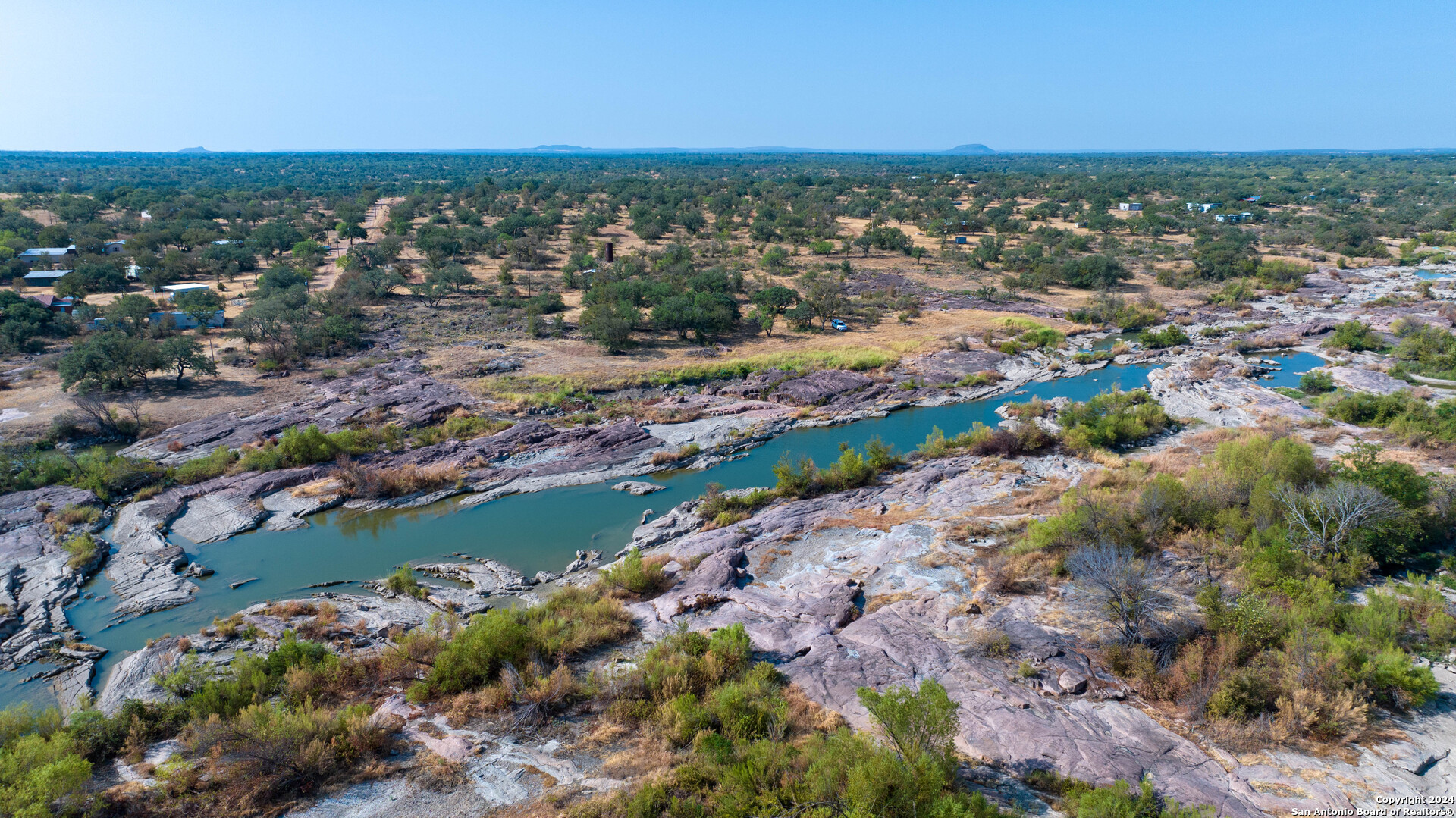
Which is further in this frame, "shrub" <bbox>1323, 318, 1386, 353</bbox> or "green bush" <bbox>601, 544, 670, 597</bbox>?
"shrub" <bbox>1323, 318, 1386, 353</bbox>

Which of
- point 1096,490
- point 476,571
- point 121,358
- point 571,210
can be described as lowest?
point 476,571

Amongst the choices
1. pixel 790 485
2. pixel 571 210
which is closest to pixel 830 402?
pixel 790 485

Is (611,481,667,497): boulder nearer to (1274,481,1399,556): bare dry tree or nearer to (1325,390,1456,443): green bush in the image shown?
(1274,481,1399,556): bare dry tree

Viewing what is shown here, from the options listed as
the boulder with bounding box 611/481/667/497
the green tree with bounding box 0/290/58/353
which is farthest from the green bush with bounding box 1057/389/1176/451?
the green tree with bounding box 0/290/58/353

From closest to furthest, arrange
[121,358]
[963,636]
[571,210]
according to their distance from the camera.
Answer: [963,636], [121,358], [571,210]

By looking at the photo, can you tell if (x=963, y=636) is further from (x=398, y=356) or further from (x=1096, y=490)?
(x=398, y=356)

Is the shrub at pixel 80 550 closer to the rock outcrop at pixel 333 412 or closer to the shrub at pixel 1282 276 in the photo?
the rock outcrop at pixel 333 412

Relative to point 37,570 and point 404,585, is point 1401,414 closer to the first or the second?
point 404,585
